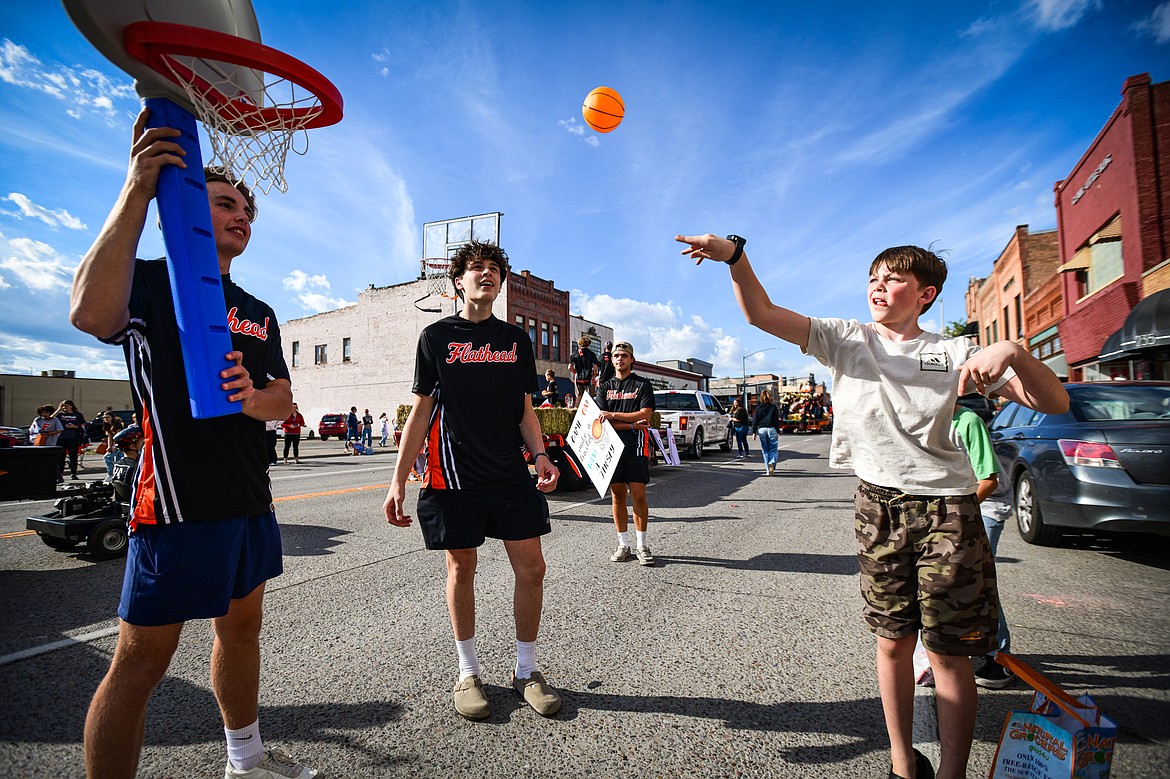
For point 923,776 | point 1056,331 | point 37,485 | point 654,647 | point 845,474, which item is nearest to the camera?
point 923,776

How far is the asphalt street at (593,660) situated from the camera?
2.33m

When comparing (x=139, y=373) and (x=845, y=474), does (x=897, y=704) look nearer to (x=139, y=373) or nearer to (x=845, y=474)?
(x=139, y=373)

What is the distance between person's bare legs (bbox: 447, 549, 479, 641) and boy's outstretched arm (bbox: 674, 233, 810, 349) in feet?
5.68

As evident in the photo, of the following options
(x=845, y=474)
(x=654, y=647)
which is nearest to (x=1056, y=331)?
(x=845, y=474)

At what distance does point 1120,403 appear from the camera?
5.52m

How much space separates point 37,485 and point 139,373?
512cm

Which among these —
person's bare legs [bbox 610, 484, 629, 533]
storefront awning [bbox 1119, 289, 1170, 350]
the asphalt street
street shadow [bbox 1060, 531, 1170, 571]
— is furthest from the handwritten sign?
storefront awning [bbox 1119, 289, 1170, 350]

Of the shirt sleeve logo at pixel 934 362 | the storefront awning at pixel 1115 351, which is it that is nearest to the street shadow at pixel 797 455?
the storefront awning at pixel 1115 351

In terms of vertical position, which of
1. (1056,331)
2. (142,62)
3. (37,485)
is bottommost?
(37,485)

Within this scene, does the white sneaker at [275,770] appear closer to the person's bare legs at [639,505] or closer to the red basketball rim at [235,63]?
the red basketball rim at [235,63]

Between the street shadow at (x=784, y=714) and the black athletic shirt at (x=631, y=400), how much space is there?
3.05 m

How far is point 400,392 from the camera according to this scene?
115ft

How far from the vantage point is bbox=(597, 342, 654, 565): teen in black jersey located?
5430 millimetres

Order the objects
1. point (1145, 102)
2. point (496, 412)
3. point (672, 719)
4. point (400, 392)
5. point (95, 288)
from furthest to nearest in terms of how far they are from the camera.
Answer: point (400, 392) < point (1145, 102) < point (496, 412) < point (672, 719) < point (95, 288)
